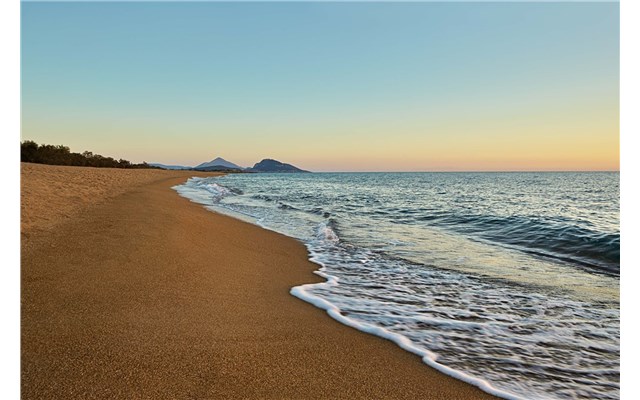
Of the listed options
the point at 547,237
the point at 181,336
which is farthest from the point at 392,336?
the point at 547,237

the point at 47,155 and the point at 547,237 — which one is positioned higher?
the point at 47,155

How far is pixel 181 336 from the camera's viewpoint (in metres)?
3.44

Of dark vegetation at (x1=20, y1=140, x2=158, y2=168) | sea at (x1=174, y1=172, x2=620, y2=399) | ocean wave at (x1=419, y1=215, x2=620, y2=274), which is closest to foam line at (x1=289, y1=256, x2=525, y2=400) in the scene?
sea at (x1=174, y1=172, x2=620, y2=399)

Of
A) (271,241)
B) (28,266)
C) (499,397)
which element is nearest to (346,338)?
(499,397)

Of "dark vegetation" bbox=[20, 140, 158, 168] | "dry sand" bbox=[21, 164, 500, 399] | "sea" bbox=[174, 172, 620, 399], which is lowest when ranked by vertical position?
"sea" bbox=[174, 172, 620, 399]

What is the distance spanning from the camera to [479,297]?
5629 millimetres

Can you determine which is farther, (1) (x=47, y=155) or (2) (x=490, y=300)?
(1) (x=47, y=155)

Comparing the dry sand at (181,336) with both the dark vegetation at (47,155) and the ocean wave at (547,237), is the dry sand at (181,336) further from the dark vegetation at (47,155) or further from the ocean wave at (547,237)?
the dark vegetation at (47,155)

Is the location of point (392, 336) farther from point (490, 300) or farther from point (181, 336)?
point (490, 300)

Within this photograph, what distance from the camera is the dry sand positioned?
108 inches

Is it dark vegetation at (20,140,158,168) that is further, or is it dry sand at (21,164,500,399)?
dark vegetation at (20,140,158,168)

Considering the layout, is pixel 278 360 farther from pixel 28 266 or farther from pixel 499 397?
pixel 28 266

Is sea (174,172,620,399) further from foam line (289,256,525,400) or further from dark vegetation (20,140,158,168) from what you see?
dark vegetation (20,140,158,168)
